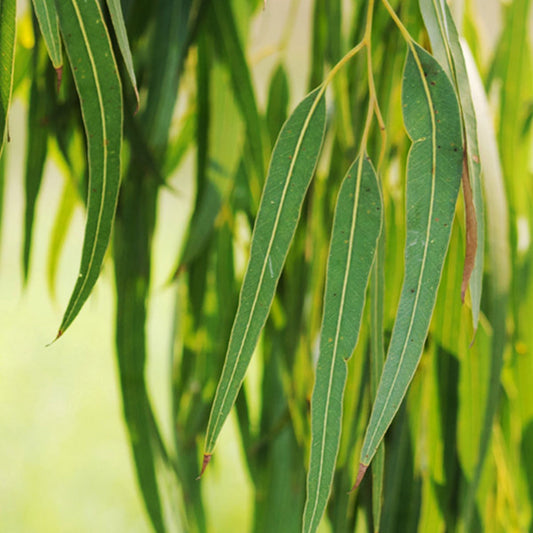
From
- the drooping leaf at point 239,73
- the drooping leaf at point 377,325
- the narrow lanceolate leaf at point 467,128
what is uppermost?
the drooping leaf at point 239,73

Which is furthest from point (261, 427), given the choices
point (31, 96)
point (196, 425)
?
point (31, 96)

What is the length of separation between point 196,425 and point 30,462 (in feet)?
4.22

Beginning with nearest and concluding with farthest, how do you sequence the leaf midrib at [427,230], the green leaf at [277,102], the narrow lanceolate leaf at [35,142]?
the leaf midrib at [427,230], the narrow lanceolate leaf at [35,142], the green leaf at [277,102]

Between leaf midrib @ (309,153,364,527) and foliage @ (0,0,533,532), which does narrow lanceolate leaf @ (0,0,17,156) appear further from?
leaf midrib @ (309,153,364,527)

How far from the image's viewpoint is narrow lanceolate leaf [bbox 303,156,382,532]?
0.31 m

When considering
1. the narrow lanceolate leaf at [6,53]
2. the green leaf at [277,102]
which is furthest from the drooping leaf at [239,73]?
the narrow lanceolate leaf at [6,53]

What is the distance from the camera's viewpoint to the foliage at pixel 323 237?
0.32m

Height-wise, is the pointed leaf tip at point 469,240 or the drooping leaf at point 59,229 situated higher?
the drooping leaf at point 59,229

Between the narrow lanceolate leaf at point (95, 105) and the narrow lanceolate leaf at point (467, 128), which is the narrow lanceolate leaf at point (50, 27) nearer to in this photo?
the narrow lanceolate leaf at point (95, 105)

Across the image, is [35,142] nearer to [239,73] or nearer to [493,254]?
[239,73]

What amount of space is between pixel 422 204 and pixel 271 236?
0.06 metres

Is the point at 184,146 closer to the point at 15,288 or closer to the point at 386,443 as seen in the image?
the point at 386,443

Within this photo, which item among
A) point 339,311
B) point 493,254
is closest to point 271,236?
point 339,311

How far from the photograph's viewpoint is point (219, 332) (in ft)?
2.08
